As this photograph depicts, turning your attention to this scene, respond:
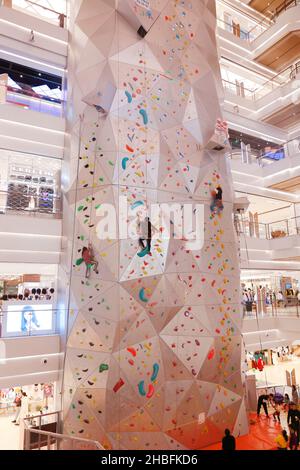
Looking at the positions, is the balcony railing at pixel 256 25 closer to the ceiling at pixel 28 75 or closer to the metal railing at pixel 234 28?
the metal railing at pixel 234 28

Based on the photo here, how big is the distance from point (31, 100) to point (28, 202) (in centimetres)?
252

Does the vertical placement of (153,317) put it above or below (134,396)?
above

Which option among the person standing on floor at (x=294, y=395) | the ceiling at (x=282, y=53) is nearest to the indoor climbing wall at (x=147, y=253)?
the person standing on floor at (x=294, y=395)

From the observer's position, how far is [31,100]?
8.80 meters

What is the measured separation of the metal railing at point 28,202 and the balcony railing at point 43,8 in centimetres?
443

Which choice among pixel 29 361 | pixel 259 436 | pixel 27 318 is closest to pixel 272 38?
pixel 27 318

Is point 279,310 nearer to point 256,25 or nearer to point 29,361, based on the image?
point 29,361

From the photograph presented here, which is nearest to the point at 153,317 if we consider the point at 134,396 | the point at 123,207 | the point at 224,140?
the point at 134,396

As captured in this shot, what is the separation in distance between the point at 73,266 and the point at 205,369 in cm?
369

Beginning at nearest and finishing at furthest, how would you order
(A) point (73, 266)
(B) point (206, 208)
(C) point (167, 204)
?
(A) point (73, 266) → (C) point (167, 204) → (B) point (206, 208)

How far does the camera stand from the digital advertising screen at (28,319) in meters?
7.41

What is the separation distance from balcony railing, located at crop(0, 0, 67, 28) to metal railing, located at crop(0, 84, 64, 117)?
2.06 m
